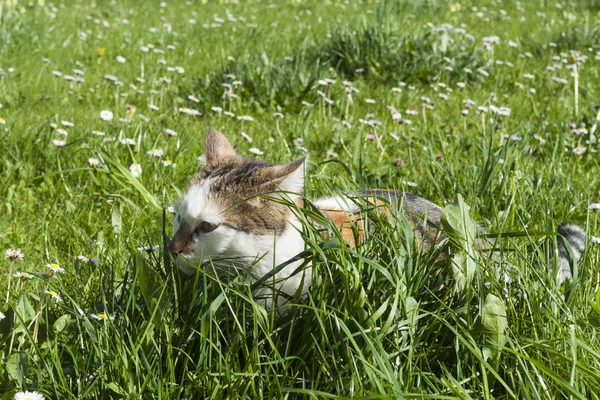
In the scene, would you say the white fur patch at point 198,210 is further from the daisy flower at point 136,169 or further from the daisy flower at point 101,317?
the daisy flower at point 136,169

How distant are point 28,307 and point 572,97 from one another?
184 inches

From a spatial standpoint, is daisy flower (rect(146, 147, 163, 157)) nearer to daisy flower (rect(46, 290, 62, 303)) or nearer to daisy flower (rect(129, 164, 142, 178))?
daisy flower (rect(129, 164, 142, 178))

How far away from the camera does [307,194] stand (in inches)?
123

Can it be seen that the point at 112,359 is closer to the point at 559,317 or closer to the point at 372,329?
the point at 372,329

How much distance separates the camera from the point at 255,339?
6.00 ft

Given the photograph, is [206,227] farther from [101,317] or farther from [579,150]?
[579,150]

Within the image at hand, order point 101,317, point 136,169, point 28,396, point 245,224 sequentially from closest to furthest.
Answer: point 28,396, point 101,317, point 245,224, point 136,169

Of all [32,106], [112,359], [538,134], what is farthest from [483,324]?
[32,106]

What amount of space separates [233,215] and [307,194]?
0.86 m

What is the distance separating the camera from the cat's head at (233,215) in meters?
2.26

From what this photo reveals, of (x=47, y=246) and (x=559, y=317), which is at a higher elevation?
(x=559, y=317)

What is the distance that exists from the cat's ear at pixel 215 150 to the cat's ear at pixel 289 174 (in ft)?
1.16

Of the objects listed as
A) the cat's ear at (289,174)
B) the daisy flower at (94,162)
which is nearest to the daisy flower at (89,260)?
the cat's ear at (289,174)

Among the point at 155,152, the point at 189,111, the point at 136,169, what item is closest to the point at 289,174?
the point at 136,169
